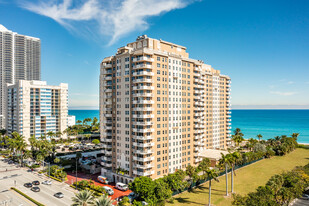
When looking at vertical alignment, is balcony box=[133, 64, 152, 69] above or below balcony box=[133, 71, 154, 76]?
above

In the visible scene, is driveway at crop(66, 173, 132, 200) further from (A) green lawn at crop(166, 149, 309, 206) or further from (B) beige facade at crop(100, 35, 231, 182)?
(A) green lawn at crop(166, 149, 309, 206)

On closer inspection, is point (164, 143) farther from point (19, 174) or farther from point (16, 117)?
point (16, 117)

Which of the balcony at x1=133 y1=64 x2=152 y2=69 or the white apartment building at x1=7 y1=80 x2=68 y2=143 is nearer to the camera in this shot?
the balcony at x1=133 y1=64 x2=152 y2=69

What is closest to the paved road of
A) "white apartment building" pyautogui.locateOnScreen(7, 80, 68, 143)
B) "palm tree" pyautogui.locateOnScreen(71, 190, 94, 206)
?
"palm tree" pyautogui.locateOnScreen(71, 190, 94, 206)

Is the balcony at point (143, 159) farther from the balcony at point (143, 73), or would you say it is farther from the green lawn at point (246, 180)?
the balcony at point (143, 73)

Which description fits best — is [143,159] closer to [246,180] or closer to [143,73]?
[143,73]

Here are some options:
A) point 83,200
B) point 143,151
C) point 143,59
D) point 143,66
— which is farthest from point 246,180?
point 83,200
